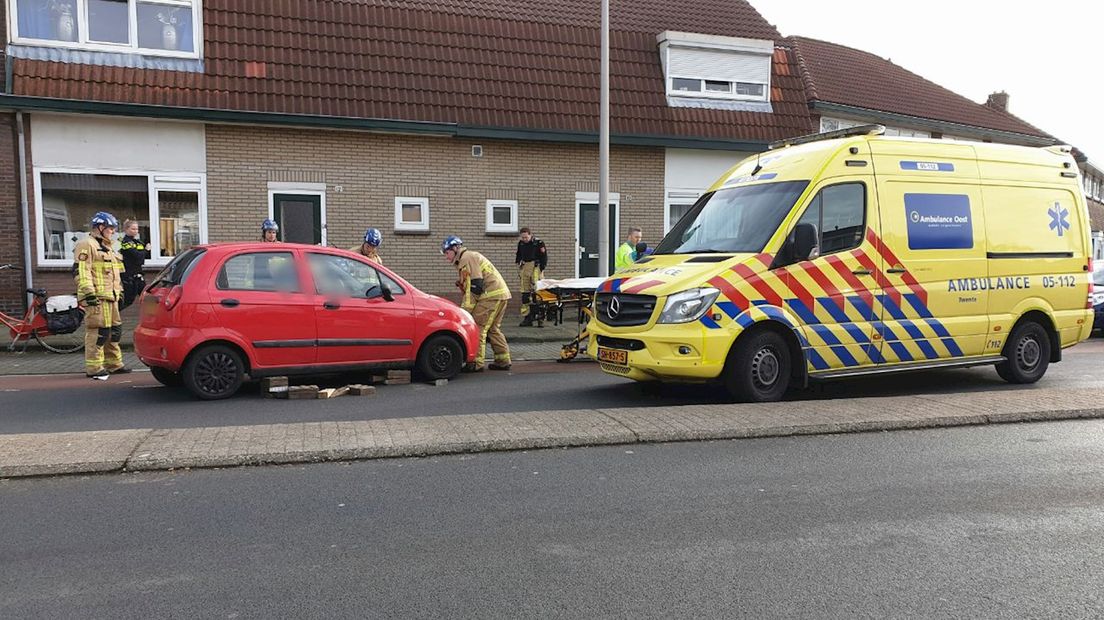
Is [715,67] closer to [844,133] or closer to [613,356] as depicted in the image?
[844,133]

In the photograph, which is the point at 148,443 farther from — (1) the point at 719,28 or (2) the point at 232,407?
(1) the point at 719,28

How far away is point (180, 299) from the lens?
8.09 m

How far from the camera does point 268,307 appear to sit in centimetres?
841

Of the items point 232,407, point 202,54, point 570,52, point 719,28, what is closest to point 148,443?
Result: point 232,407

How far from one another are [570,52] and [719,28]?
12.9 feet

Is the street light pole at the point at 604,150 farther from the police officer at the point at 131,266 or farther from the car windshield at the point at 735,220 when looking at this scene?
the police officer at the point at 131,266

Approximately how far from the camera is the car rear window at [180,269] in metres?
8.29

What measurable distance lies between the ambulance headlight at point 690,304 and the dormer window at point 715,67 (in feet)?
35.5

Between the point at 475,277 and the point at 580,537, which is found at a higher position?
the point at 475,277

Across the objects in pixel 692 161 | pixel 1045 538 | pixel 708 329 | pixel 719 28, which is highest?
pixel 719 28

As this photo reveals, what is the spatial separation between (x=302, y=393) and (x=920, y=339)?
20.5ft

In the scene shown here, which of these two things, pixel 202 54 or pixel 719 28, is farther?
pixel 719 28

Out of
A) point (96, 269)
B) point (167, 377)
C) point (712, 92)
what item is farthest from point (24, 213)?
point (712, 92)

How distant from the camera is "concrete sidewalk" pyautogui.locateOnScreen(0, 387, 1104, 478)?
561 cm
